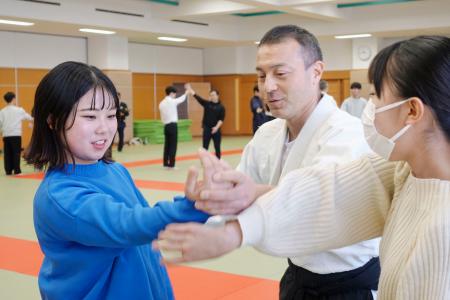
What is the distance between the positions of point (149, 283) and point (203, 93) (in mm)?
19580

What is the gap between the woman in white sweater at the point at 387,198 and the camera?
4.59 feet

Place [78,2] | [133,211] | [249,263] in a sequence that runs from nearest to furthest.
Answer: [133,211] < [249,263] < [78,2]

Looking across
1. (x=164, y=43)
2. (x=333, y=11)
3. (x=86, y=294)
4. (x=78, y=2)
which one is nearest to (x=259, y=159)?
(x=86, y=294)

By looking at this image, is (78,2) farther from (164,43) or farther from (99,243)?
(99,243)

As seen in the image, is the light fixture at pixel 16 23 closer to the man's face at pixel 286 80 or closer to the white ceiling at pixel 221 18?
the white ceiling at pixel 221 18

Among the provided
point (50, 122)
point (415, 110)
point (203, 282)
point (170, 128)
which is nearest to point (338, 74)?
point (170, 128)

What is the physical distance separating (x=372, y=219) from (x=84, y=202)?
89 cm

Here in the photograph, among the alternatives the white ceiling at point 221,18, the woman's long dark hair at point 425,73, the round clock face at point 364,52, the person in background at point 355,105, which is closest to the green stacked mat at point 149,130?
the white ceiling at point 221,18

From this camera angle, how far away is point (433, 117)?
56.3 inches

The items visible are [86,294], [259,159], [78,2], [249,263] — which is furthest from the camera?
[78,2]

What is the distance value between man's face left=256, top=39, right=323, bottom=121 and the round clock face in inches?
697

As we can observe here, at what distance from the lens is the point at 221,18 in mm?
18312

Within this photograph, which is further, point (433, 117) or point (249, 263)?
point (249, 263)

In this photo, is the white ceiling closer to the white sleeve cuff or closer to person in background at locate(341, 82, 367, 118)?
person in background at locate(341, 82, 367, 118)
